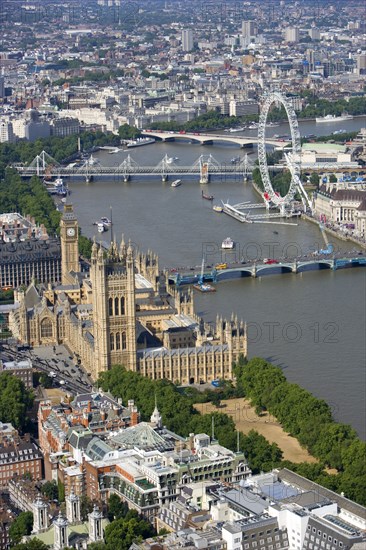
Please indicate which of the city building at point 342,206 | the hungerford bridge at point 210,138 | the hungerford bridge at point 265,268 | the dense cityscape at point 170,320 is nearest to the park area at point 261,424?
the dense cityscape at point 170,320

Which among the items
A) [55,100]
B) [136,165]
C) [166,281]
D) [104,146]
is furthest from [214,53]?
[166,281]

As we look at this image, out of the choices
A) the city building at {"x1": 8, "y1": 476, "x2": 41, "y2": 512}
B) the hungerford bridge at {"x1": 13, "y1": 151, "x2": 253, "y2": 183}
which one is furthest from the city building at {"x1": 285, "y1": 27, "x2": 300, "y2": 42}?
the city building at {"x1": 8, "y1": 476, "x2": 41, "y2": 512}

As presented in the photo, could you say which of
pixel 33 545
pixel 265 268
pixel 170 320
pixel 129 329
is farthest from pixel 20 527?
pixel 265 268

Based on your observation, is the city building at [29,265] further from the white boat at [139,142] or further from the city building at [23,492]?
the white boat at [139,142]

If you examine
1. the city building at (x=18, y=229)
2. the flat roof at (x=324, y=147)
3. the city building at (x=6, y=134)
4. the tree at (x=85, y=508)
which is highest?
the city building at (x=18, y=229)

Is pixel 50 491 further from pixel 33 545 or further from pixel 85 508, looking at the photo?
pixel 33 545

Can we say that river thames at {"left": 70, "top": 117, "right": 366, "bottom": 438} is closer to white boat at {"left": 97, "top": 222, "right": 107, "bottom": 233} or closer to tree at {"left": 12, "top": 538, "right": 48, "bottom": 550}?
white boat at {"left": 97, "top": 222, "right": 107, "bottom": 233}
